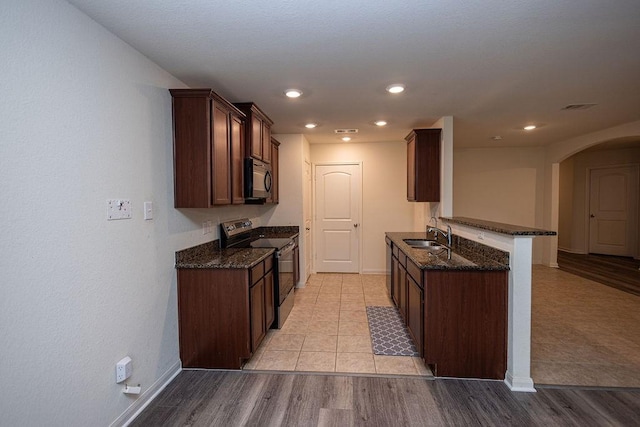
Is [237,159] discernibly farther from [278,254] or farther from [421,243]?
[421,243]

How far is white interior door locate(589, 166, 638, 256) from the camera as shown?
652cm

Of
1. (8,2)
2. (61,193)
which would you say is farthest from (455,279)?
(8,2)

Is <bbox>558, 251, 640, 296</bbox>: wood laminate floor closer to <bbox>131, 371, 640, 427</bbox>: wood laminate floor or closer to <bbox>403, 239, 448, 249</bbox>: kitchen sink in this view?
<bbox>403, 239, 448, 249</bbox>: kitchen sink

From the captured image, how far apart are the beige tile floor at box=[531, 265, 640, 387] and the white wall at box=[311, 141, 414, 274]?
7.46 ft

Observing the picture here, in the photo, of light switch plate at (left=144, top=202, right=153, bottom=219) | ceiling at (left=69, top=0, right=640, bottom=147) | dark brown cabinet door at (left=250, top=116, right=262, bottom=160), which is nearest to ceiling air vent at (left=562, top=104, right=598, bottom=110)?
ceiling at (left=69, top=0, right=640, bottom=147)

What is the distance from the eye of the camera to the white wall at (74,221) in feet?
4.23

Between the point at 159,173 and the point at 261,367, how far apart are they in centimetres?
170

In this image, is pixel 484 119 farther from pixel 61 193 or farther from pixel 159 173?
pixel 61 193

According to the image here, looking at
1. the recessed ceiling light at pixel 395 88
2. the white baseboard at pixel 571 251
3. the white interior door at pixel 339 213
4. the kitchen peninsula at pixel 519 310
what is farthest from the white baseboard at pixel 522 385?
the white baseboard at pixel 571 251

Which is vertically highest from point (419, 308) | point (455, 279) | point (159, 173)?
point (159, 173)

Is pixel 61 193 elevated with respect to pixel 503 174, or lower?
lower

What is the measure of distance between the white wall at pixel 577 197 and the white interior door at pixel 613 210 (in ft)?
0.38

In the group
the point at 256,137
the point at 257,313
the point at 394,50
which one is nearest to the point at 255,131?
the point at 256,137

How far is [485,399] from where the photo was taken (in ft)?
6.81
